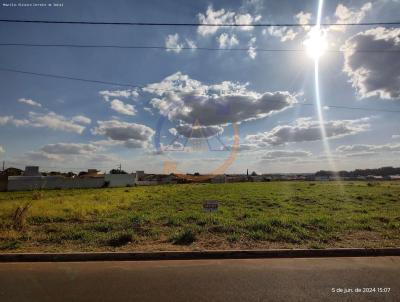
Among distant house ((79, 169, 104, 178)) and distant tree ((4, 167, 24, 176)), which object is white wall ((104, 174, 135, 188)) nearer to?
distant house ((79, 169, 104, 178))

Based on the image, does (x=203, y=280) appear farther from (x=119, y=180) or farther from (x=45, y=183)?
(x=119, y=180)

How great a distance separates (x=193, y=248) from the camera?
24.0ft

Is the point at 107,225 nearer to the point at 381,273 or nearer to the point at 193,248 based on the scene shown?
the point at 193,248

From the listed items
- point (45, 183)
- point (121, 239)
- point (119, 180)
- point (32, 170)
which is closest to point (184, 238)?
point (121, 239)

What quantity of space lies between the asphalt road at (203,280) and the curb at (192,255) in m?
0.31

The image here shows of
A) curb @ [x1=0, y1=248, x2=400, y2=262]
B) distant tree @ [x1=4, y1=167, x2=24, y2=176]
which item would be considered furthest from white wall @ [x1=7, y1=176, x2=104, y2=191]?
curb @ [x1=0, y1=248, x2=400, y2=262]

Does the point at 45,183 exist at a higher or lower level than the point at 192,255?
higher

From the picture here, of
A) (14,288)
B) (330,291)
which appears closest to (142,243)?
(14,288)

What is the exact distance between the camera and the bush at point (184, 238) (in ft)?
26.2

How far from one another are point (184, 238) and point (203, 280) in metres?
3.07

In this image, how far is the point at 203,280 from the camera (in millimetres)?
5250

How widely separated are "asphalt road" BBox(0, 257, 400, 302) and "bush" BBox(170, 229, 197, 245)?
155cm

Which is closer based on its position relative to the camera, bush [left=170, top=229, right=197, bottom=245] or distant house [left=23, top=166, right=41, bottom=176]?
bush [left=170, top=229, right=197, bottom=245]

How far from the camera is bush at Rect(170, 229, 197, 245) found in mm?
7973
